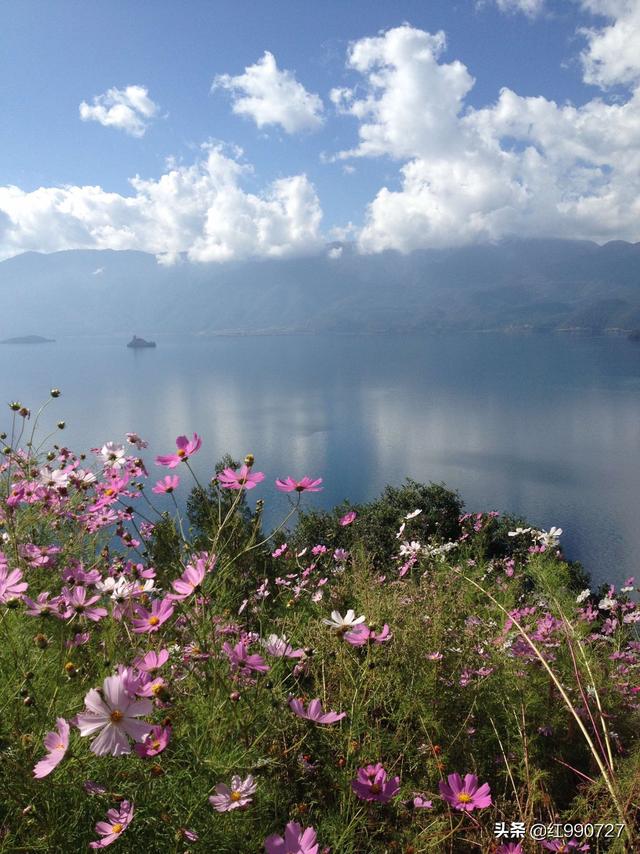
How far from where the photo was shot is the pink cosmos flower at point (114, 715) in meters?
0.86

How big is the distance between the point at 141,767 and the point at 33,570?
940 millimetres

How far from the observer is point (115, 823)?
0.91 meters

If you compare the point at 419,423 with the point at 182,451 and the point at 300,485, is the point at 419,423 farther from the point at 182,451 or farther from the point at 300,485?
the point at 182,451

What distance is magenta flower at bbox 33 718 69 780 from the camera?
824 mm

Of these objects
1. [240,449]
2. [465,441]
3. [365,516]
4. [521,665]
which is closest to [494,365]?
[465,441]

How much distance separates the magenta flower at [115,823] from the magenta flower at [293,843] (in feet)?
0.82

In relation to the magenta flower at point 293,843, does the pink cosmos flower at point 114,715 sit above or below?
above

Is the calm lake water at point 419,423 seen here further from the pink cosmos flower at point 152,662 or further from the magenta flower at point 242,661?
Result: the pink cosmos flower at point 152,662

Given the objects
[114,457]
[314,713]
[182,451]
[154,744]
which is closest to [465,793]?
[314,713]

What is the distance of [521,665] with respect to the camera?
1.93m

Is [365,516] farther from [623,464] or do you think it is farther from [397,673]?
[623,464]

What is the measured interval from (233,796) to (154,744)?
0.58 feet

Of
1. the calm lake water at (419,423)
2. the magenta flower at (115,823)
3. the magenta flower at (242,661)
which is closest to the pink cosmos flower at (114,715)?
the magenta flower at (115,823)

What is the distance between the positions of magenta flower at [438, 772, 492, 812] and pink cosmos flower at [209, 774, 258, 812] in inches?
18.0
